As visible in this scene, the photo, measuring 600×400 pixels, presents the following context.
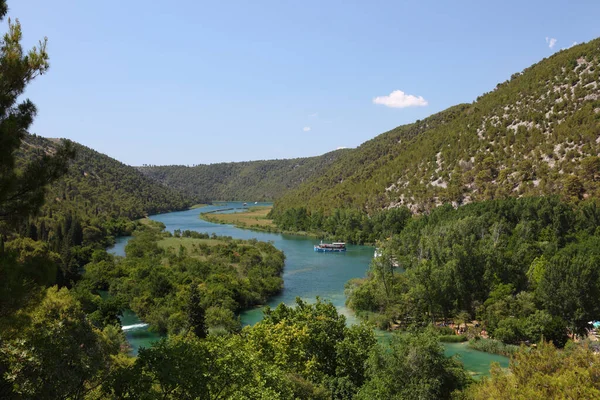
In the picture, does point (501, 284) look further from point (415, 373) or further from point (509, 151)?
point (509, 151)

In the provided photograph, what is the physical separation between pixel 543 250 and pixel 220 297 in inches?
1690

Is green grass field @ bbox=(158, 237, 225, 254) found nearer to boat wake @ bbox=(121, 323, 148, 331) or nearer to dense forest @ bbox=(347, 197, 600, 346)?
boat wake @ bbox=(121, 323, 148, 331)

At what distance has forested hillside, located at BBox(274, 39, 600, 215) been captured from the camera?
85.6 m

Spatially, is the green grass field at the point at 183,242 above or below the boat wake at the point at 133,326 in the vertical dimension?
above

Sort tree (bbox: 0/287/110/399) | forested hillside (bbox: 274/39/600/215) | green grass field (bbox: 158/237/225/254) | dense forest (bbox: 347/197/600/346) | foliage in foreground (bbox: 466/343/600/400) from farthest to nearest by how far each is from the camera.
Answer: forested hillside (bbox: 274/39/600/215) < green grass field (bbox: 158/237/225/254) < dense forest (bbox: 347/197/600/346) < foliage in foreground (bbox: 466/343/600/400) < tree (bbox: 0/287/110/399)

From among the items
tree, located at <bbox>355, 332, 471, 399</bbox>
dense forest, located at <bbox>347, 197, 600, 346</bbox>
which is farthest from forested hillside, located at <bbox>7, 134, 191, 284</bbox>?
dense forest, located at <bbox>347, 197, 600, 346</bbox>

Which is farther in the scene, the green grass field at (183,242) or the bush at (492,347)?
the green grass field at (183,242)

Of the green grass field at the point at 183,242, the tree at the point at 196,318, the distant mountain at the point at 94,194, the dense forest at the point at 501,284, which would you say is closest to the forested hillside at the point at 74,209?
the distant mountain at the point at 94,194

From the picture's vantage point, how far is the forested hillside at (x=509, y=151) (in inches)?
3371

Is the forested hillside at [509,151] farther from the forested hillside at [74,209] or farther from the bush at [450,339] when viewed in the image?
the forested hillside at [74,209]

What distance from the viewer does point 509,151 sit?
331ft

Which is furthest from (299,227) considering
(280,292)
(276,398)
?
(276,398)

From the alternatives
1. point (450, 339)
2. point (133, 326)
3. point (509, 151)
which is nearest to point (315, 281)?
point (450, 339)

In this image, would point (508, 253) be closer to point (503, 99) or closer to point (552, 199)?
point (552, 199)
